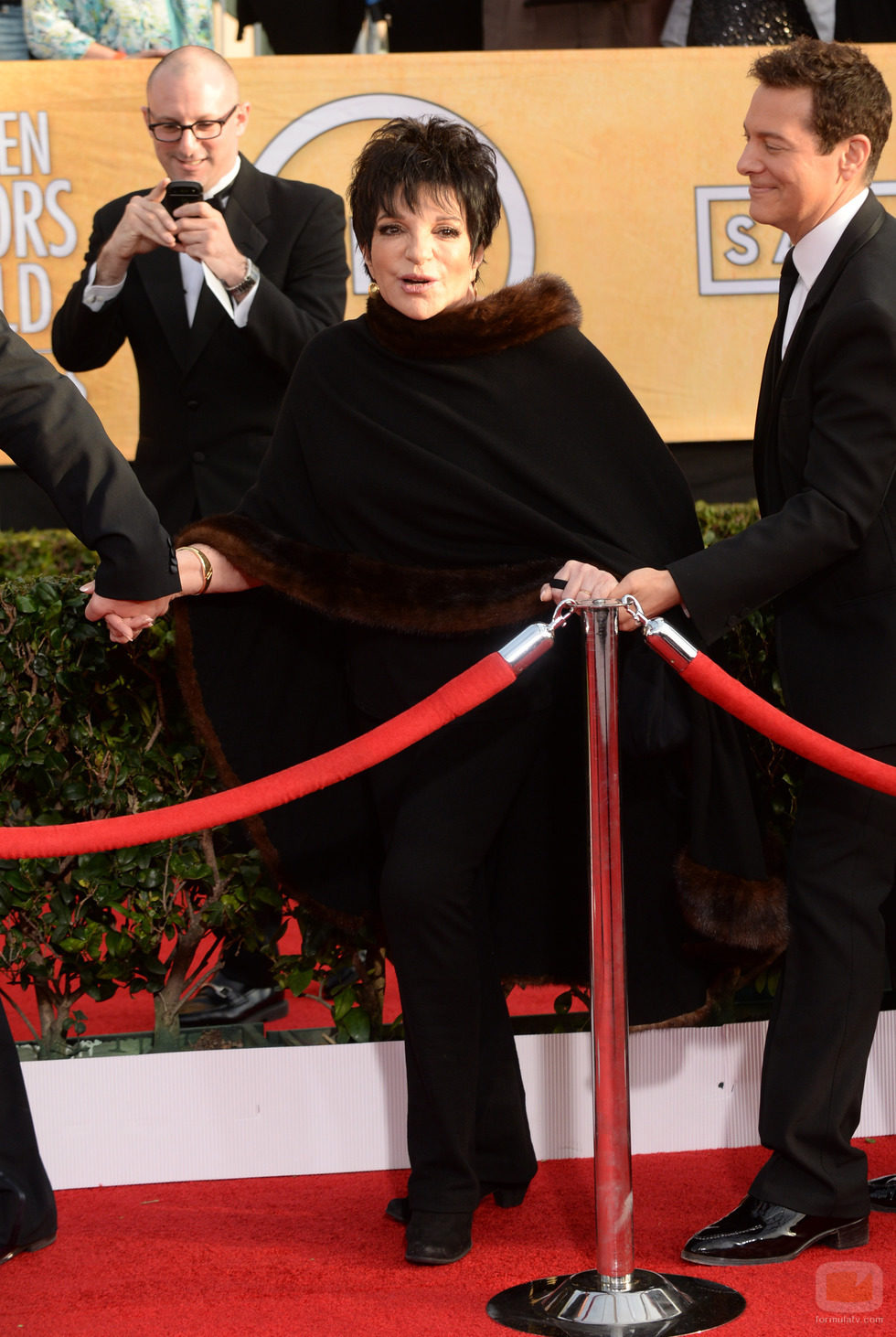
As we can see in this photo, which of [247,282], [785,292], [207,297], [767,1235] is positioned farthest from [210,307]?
[767,1235]

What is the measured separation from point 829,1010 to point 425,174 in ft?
5.33

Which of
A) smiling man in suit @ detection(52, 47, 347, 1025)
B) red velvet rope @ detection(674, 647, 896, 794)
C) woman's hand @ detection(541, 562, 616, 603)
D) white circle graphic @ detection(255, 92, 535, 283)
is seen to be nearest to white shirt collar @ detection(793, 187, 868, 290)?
woman's hand @ detection(541, 562, 616, 603)

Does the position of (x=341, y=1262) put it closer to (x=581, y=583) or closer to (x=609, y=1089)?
(x=609, y=1089)

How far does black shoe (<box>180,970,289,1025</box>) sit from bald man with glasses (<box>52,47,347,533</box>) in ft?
3.93

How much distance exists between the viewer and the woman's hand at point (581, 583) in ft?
8.07

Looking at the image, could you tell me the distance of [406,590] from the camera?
2.64m

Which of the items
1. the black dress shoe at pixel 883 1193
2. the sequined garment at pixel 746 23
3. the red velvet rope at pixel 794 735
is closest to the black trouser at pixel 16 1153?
the red velvet rope at pixel 794 735

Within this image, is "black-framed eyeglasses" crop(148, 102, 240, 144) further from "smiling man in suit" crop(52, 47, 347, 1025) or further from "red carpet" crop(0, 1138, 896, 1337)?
"red carpet" crop(0, 1138, 896, 1337)

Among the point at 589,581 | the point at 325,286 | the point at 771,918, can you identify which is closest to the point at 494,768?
the point at 589,581

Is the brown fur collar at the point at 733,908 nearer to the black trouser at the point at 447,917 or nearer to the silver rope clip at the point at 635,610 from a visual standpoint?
the black trouser at the point at 447,917

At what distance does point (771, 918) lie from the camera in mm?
2697

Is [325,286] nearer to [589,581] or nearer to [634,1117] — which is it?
[589,581]

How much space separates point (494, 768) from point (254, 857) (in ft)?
2.30

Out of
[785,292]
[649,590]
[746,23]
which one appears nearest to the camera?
[649,590]
